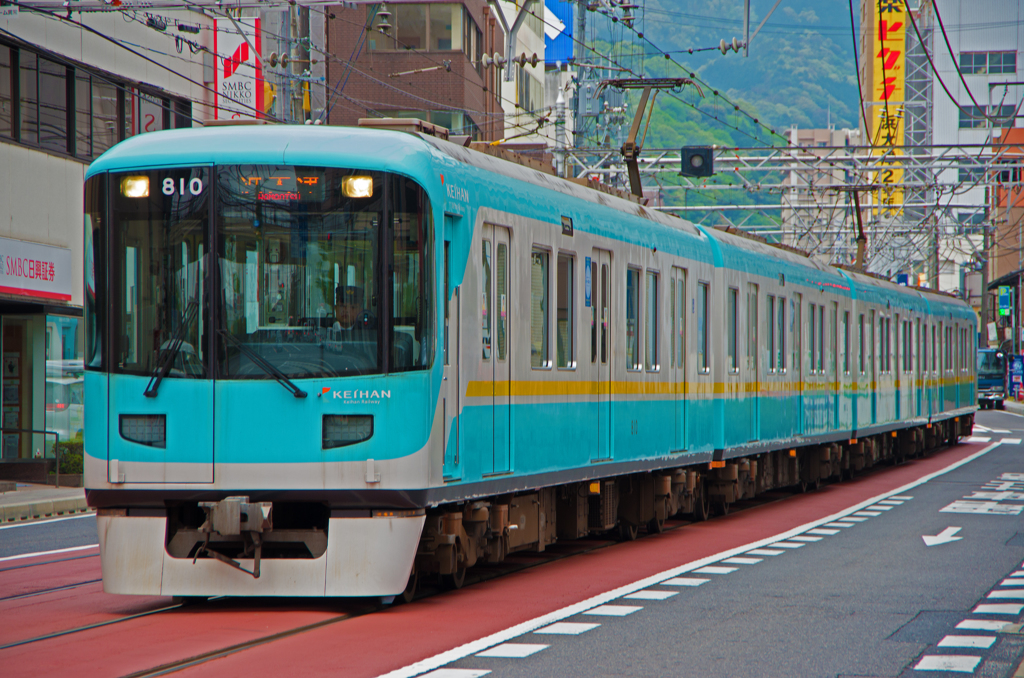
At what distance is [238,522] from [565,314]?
4285mm

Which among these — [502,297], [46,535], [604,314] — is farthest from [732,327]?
[46,535]

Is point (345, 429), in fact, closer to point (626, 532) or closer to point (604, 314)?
point (604, 314)

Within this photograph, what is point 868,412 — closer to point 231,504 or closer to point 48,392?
point 48,392

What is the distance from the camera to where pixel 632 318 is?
14305 millimetres

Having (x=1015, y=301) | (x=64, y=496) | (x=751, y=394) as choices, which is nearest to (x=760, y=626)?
(x=751, y=394)

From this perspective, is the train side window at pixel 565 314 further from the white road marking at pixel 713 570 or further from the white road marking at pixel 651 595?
the white road marking at pixel 651 595

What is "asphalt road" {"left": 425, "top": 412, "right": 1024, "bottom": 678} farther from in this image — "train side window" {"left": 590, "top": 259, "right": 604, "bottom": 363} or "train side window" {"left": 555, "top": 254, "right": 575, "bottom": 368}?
"train side window" {"left": 590, "top": 259, "right": 604, "bottom": 363}

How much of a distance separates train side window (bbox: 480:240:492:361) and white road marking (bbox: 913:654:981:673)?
4.00 meters

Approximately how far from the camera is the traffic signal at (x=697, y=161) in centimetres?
3203

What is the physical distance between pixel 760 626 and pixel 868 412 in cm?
1809

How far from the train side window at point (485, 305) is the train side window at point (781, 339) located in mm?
10689

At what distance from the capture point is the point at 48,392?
24312 millimetres

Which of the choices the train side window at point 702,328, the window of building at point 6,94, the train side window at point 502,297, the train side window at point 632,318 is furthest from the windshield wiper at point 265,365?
the window of building at point 6,94

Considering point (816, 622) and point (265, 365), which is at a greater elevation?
point (265, 365)
